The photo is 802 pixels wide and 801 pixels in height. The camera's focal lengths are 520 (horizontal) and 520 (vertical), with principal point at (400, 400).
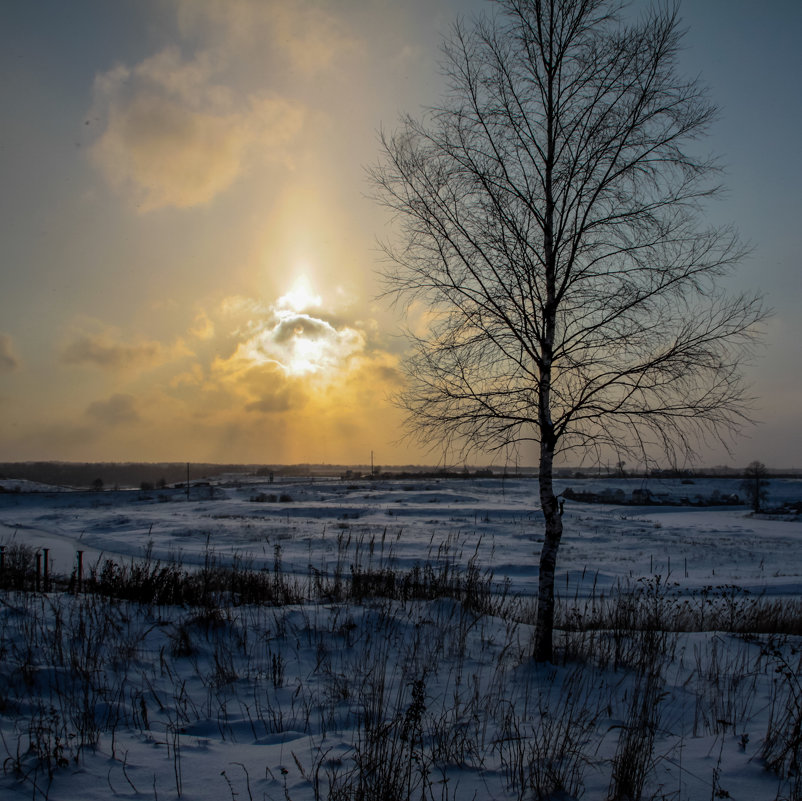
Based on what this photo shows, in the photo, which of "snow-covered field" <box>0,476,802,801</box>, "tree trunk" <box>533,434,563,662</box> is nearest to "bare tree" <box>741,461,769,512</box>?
"snow-covered field" <box>0,476,802,801</box>

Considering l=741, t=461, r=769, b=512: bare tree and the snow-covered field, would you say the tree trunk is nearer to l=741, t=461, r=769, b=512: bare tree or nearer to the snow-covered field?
the snow-covered field

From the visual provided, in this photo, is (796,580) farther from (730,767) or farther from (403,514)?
(403,514)

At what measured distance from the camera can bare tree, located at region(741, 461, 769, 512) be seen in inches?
1734

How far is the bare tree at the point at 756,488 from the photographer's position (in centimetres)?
4403

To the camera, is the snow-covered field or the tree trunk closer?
the snow-covered field

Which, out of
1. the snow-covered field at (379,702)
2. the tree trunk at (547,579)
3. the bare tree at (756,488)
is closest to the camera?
the snow-covered field at (379,702)

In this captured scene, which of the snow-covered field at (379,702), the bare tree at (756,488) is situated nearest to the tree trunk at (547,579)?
the snow-covered field at (379,702)

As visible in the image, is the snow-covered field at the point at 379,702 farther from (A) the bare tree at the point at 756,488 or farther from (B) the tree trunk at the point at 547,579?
(A) the bare tree at the point at 756,488

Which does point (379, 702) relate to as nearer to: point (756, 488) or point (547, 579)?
point (547, 579)

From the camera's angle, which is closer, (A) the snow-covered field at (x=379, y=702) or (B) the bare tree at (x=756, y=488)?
(A) the snow-covered field at (x=379, y=702)

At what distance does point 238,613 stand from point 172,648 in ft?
4.97

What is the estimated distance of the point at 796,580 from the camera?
1691cm

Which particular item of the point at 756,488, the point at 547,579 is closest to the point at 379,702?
the point at 547,579

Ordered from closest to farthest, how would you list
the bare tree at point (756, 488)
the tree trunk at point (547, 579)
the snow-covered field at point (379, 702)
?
the snow-covered field at point (379, 702), the tree trunk at point (547, 579), the bare tree at point (756, 488)
